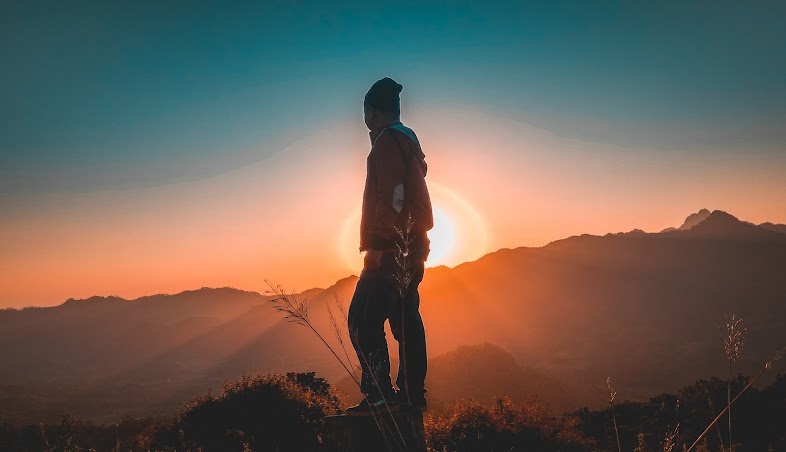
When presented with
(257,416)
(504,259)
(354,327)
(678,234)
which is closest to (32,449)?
(257,416)

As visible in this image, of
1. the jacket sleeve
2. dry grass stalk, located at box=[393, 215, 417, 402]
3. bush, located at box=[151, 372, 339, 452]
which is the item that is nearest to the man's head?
the jacket sleeve

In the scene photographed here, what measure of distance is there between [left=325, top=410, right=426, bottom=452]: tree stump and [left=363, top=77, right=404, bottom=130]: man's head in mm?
2203

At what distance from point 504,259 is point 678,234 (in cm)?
7068

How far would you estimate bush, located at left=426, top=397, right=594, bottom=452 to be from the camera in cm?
601

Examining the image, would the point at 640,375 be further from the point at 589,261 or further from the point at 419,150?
the point at 419,150

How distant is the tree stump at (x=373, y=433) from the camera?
9.77 ft

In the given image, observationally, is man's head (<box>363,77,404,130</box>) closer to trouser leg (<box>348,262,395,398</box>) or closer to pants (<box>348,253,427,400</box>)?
pants (<box>348,253,427,400</box>)

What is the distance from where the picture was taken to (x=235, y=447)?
7871 mm

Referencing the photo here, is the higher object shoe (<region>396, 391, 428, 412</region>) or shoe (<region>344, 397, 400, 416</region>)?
shoe (<region>344, 397, 400, 416</region>)

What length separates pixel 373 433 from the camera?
9.87 ft

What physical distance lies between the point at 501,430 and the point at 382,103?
4704mm

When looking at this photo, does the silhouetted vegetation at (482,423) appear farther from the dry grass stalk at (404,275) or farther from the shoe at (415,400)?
the dry grass stalk at (404,275)

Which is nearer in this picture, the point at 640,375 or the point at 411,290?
the point at 411,290

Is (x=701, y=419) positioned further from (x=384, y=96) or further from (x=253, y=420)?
(x=253, y=420)
